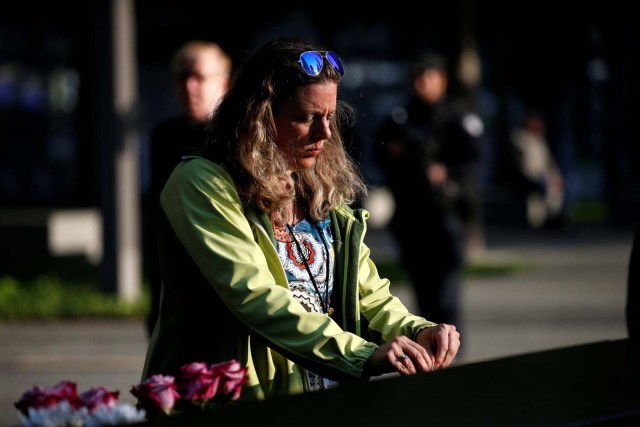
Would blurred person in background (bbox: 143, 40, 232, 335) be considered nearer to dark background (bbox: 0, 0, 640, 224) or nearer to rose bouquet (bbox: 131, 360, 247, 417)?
rose bouquet (bbox: 131, 360, 247, 417)

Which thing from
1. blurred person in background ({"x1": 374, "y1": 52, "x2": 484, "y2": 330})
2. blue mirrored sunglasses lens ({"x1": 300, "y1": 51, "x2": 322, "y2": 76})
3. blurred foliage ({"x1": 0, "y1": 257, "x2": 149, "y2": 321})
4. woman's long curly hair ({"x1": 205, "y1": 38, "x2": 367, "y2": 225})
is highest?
blue mirrored sunglasses lens ({"x1": 300, "y1": 51, "x2": 322, "y2": 76})

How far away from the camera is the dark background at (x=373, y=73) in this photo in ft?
66.0

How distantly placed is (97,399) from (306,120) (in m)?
0.97

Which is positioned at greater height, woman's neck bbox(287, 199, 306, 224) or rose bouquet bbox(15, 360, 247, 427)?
woman's neck bbox(287, 199, 306, 224)

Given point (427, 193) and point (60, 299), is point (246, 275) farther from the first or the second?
point (60, 299)

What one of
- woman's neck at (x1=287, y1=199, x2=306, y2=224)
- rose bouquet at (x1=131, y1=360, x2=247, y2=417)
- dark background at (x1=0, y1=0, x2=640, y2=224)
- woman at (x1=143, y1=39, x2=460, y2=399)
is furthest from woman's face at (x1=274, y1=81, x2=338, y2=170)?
dark background at (x1=0, y1=0, x2=640, y2=224)

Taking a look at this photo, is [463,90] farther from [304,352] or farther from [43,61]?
[304,352]

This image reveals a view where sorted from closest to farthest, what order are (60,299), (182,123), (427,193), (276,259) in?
(276,259), (182,123), (427,193), (60,299)

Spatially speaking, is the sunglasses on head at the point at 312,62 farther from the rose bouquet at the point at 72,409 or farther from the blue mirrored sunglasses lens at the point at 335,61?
the rose bouquet at the point at 72,409

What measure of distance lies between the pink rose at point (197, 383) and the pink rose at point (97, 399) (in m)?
0.15

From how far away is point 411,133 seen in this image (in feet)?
26.4

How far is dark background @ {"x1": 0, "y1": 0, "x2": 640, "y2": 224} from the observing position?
2011 cm

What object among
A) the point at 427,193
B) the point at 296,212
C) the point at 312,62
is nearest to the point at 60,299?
the point at 427,193

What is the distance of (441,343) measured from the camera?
284 centimetres
